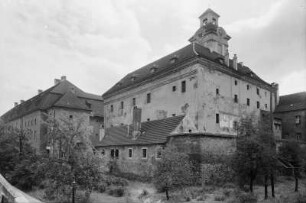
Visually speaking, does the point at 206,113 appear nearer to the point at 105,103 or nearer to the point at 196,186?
the point at 196,186

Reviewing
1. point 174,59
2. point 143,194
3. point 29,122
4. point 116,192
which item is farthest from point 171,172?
point 29,122

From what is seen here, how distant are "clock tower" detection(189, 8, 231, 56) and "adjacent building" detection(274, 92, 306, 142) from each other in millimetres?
12164

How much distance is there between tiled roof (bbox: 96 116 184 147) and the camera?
851 inches

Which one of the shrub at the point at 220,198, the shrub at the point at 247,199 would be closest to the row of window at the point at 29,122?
the shrub at the point at 220,198

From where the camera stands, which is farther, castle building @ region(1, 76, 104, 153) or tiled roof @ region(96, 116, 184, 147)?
castle building @ region(1, 76, 104, 153)

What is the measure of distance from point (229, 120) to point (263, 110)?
8.21 metres

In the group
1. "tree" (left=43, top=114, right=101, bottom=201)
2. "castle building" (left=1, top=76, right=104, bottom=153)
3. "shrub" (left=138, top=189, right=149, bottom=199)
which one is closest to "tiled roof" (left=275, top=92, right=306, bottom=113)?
"castle building" (left=1, top=76, right=104, bottom=153)

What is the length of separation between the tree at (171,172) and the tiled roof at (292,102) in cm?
2743

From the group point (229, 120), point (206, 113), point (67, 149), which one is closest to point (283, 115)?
point (229, 120)

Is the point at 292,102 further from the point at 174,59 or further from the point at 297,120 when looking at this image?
the point at 174,59

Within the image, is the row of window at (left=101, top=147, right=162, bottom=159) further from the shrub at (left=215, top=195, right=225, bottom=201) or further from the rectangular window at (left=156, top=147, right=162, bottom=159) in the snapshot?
the shrub at (left=215, top=195, right=225, bottom=201)

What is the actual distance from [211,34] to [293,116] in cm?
1603

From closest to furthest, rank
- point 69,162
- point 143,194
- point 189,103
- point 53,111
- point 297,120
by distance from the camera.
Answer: point 69,162 → point 143,194 → point 189,103 → point 53,111 → point 297,120

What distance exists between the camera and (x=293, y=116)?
3744 centimetres
